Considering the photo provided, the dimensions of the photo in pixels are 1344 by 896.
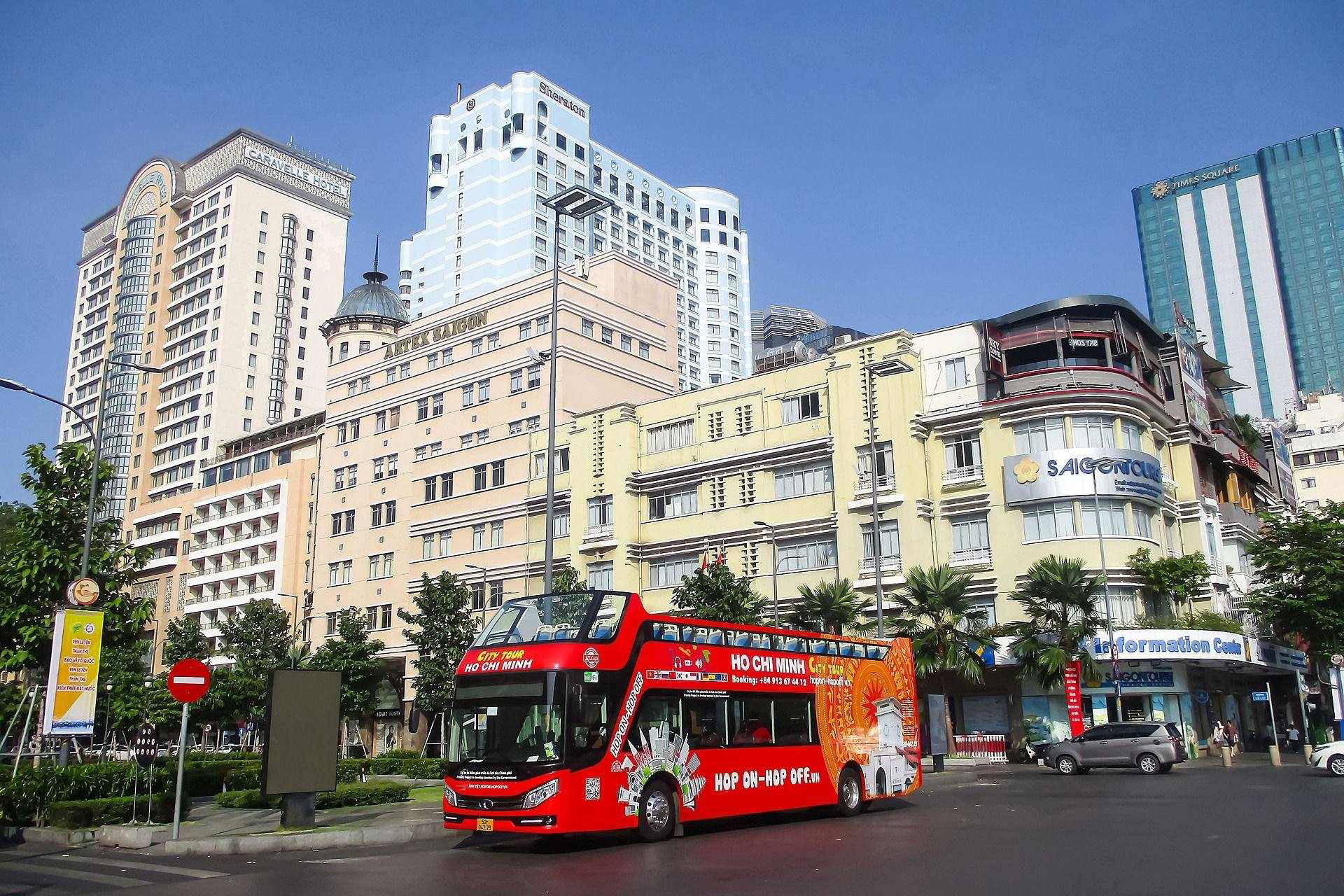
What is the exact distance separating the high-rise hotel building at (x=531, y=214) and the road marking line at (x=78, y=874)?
77635mm

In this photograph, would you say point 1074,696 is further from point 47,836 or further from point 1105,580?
point 47,836

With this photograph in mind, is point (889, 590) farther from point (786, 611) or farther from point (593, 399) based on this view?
point (593, 399)

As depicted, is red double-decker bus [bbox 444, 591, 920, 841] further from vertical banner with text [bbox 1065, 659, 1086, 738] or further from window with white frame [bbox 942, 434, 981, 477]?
window with white frame [bbox 942, 434, 981, 477]

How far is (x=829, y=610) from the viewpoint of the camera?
141 ft

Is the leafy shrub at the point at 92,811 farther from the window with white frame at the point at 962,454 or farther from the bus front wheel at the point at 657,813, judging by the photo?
the window with white frame at the point at 962,454

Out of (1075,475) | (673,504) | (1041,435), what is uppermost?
(1041,435)

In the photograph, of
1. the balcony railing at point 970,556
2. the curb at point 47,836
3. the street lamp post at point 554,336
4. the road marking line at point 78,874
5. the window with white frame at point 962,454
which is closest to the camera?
the road marking line at point 78,874

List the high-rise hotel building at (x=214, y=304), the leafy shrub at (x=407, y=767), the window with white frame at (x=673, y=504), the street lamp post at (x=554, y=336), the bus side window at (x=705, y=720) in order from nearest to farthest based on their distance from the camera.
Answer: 1. the bus side window at (x=705, y=720)
2. the street lamp post at (x=554, y=336)
3. the leafy shrub at (x=407, y=767)
4. the window with white frame at (x=673, y=504)
5. the high-rise hotel building at (x=214, y=304)

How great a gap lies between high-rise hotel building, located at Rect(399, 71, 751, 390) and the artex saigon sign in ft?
181

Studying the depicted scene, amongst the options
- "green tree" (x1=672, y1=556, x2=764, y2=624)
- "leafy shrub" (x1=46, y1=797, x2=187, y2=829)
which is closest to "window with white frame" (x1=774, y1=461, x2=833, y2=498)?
"green tree" (x1=672, y1=556, x2=764, y2=624)

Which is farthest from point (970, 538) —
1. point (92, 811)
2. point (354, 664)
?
point (92, 811)

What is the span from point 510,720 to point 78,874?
254 inches

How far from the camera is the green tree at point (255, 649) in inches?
2121

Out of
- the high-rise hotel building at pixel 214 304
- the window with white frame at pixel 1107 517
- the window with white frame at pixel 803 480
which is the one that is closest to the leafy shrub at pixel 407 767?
the window with white frame at pixel 803 480
